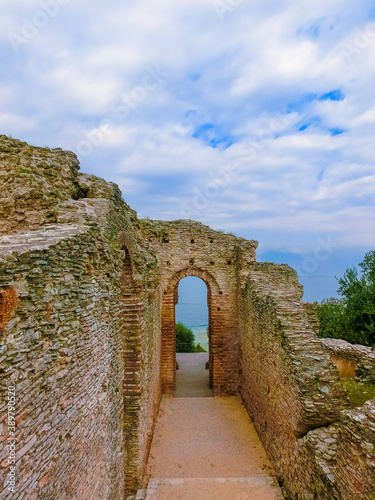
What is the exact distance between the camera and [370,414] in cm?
393

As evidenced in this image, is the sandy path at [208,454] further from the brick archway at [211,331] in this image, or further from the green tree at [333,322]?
Answer: the green tree at [333,322]

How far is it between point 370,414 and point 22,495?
4139 mm

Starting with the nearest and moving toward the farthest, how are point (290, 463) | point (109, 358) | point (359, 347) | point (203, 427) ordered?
point (109, 358)
point (290, 463)
point (203, 427)
point (359, 347)

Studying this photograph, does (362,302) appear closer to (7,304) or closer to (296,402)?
(296,402)

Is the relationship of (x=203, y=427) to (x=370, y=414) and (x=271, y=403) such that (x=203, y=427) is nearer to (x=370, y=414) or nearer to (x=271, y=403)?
(x=271, y=403)

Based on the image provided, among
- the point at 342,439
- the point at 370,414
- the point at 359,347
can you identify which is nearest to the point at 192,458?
the point at 342,439

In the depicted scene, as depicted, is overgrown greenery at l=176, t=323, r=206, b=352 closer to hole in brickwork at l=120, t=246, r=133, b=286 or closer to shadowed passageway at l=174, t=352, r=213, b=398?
shadowed passageway at l=174, t=352, r=213, b=398

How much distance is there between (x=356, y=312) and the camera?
1301 cm

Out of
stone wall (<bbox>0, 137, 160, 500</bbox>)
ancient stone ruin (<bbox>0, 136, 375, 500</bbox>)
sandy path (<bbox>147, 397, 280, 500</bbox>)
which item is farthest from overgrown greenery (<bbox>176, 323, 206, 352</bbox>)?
stone wall (<bbox>0, 137, 160, 500</bbox>)

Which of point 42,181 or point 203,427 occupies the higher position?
point 42,181

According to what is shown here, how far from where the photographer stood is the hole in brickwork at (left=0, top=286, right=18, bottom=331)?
206 cm

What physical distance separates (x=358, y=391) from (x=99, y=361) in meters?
6.72

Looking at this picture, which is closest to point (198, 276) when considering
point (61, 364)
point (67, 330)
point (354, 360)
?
point (354, 360)

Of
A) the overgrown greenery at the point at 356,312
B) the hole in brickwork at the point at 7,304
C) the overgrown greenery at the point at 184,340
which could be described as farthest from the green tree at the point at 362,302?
the hole in brickwork at the point at 7,304
